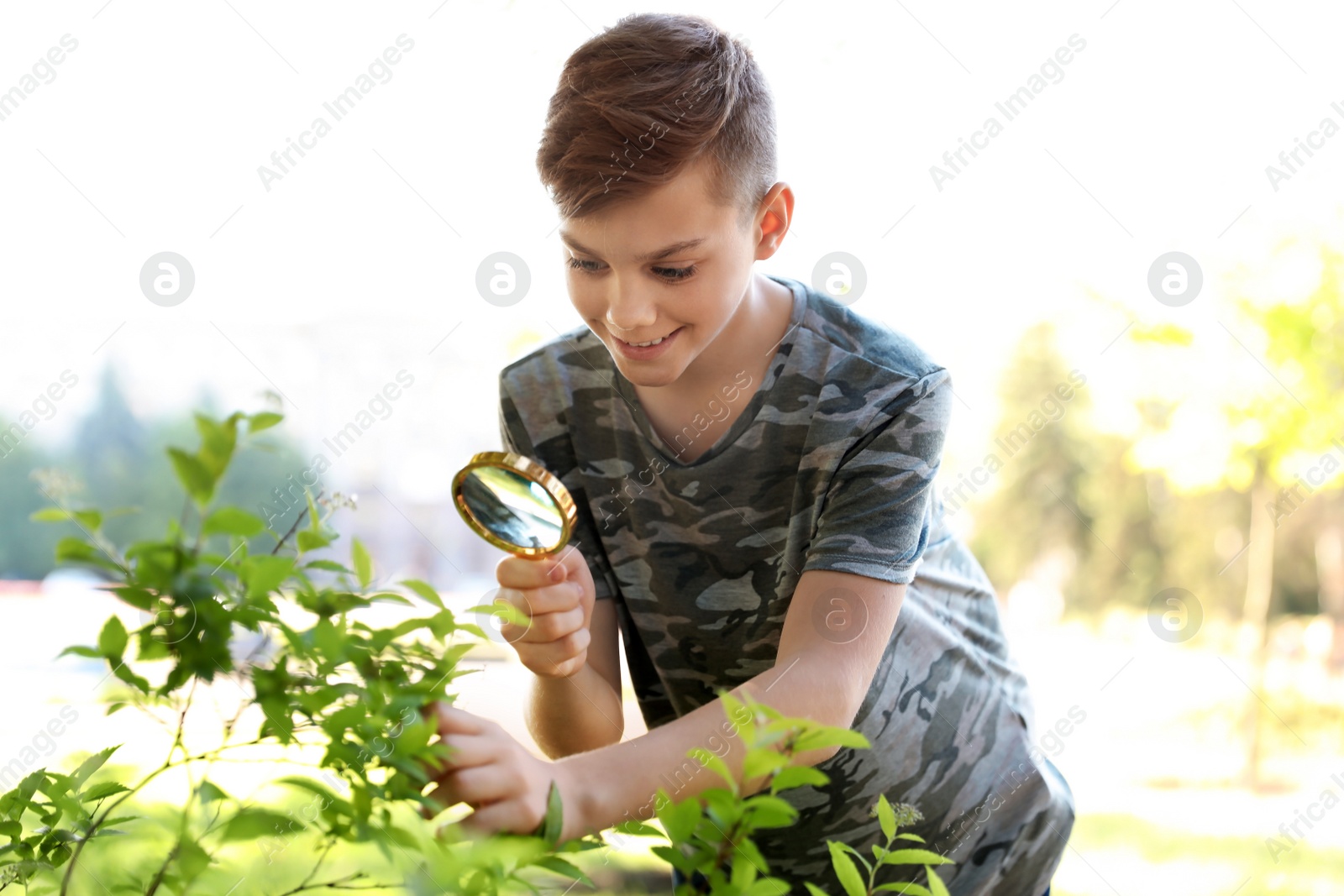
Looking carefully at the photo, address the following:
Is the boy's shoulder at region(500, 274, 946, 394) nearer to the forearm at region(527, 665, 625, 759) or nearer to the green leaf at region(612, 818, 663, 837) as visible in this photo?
the forearm at region(527, 665, 625, 759)

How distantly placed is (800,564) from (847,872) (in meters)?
0.70

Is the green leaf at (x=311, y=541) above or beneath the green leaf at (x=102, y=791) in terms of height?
above

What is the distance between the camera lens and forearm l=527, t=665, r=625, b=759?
1.44 metres

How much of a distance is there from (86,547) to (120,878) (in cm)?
30

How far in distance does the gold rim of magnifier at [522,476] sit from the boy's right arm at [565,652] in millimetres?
57

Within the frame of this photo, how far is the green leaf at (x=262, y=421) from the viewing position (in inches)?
26.8

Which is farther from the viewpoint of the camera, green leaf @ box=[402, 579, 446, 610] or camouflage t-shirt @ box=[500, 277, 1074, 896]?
camouflage t-shirt @ box=[500, 277, 1074, 896]

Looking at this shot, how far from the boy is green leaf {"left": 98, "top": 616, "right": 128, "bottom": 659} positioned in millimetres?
475

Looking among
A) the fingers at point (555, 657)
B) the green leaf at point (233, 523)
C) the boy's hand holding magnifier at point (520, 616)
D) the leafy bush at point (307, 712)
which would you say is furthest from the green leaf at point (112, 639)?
the fingers at point (555, 657)

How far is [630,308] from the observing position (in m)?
1.26

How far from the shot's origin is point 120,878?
79 cm

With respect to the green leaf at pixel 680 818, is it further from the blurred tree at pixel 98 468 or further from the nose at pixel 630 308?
the blurred tree at pixel 98 468

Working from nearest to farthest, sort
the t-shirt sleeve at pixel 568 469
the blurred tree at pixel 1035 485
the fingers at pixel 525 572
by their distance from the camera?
1. the fingers at pixel 525 572
2. the t-shirt sleeve at pixel 568 469
3. the blurred tree at pixel 1035 485

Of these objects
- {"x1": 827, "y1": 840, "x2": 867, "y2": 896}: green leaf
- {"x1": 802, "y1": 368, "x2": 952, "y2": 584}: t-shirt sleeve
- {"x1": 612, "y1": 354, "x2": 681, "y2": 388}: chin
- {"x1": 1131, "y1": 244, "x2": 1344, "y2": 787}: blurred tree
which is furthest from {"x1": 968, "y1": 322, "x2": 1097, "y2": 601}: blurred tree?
{"x1": 827, "y1": 840, "x2": 867, "y2": 896}: green leaf
